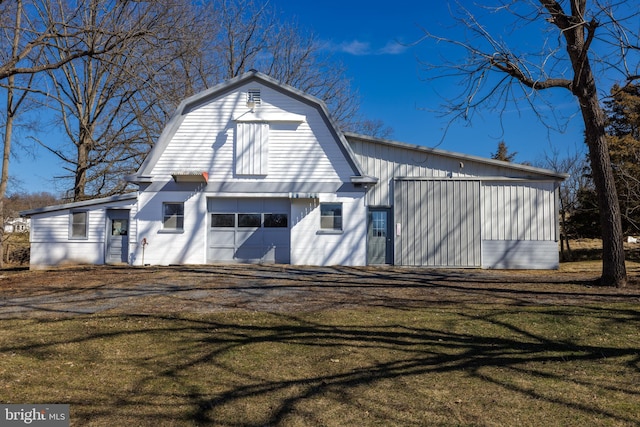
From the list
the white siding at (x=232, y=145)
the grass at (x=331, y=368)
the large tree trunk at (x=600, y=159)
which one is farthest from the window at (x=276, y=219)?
the large tree trunk at (x=600, y=159)

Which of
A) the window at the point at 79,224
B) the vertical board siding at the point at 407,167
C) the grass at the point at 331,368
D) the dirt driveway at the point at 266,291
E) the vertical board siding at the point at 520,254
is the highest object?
the vertical board siding at the point at 407,167

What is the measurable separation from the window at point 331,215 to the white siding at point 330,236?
0.18 meters

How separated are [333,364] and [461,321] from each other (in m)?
2.77

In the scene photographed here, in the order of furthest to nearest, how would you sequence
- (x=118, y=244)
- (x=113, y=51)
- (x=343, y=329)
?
(x=118, y=244) < (x=113, y=51) < (x=343, y=329)

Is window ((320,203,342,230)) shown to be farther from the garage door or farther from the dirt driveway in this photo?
the dirt driveway

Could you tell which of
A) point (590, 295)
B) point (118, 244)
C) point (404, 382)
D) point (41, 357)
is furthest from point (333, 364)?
point (118, 244)

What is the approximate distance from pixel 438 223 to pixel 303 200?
196 inches

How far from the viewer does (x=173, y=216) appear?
16.9 metres

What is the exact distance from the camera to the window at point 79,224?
56.4 ft

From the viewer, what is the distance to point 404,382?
177 inches

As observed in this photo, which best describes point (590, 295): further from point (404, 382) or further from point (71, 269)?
point (71, 269)

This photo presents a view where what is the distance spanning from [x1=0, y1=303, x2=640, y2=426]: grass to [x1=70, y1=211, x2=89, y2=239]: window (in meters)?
10.8

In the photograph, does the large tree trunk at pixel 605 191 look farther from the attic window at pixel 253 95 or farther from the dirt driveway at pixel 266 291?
the attic window at pixel 253 95

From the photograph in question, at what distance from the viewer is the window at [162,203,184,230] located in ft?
55.3
